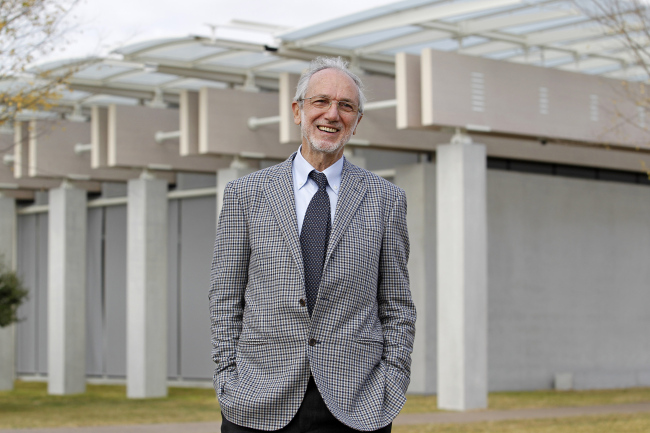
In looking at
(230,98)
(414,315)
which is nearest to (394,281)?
(414,315)

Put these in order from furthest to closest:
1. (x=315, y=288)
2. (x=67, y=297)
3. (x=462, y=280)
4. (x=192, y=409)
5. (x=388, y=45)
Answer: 1. (x=67, y=297)
2. (x=192, y=409)
3. (x=388, y=45)
4. (x=462, y=280)
5. (x=315, y=288)

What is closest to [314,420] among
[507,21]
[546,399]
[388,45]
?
[507,21]

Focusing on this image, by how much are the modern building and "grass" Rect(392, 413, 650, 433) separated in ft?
7.37

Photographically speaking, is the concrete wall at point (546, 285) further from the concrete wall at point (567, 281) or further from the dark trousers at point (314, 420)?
the dark trousers at point (314, 420)

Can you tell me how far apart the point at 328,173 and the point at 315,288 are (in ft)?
1.31

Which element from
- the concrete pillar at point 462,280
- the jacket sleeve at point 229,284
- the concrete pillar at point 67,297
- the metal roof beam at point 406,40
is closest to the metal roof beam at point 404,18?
the metal roof beam at point 406,40

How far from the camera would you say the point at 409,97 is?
16156mm

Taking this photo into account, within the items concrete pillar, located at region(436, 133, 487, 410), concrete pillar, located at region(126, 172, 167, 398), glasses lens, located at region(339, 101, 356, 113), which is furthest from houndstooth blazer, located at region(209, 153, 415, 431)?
concrete pillar, located at region(126, 172, 167, 398)

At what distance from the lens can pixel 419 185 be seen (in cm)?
2102

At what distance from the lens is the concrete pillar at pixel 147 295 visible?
22875mm

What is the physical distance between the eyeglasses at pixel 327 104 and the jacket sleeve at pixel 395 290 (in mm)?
334

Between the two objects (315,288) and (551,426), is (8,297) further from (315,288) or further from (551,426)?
(315,288)

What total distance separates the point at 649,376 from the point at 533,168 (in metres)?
5.72

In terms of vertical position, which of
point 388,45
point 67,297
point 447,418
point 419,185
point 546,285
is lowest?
point 447,418
